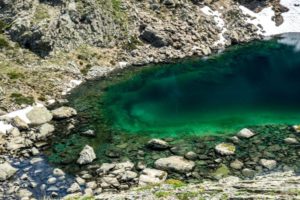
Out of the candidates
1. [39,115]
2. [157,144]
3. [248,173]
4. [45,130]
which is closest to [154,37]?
[39,115]

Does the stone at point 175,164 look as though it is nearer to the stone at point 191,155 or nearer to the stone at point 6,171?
the stone at point 191,155

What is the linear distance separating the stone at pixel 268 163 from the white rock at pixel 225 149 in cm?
390

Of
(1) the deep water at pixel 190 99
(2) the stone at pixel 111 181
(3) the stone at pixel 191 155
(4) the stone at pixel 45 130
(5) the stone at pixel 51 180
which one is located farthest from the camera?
(1) the deep water at pixel 190 99

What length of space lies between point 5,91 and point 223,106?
3480 centimetres

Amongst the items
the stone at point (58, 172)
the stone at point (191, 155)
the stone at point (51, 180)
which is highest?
the stone at point (191, 155)

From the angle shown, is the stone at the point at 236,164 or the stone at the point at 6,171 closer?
the stone at the point at 6,171

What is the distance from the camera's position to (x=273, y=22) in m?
121

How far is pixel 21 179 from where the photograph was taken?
4659 cm

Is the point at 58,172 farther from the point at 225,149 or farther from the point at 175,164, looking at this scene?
the point at 225,149

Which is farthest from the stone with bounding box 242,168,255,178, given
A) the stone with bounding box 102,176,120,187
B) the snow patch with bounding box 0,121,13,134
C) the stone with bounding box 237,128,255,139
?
the snow patch with bounding box 0,121,13,134

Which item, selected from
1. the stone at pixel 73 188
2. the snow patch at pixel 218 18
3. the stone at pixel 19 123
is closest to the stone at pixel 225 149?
the stone at pixel 73 188

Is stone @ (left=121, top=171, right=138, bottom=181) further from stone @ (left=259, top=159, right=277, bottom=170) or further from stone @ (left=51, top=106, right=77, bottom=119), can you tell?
stone @ (left=51, top=106, right=77, bottom=119)

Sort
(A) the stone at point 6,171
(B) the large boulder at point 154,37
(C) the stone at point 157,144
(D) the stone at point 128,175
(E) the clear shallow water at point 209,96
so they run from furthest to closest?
(B) the large boulder at point 154,37 → (E) the clear shallow water at point 209,96 → (C) the stone at point 157,144 → (A) the stone at point 6,171 → (D) the stone at point 128,175

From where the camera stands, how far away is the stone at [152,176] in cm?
4548
